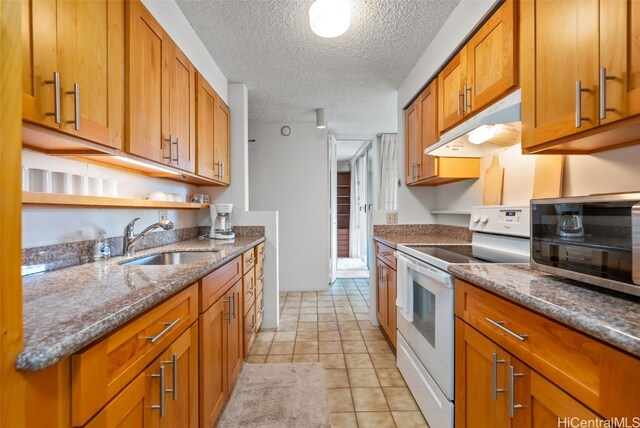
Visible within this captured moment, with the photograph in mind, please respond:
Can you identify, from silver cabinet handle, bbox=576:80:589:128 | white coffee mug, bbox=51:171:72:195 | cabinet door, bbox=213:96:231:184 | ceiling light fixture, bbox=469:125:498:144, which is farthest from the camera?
cabinet door, bbox=213:96:231:184

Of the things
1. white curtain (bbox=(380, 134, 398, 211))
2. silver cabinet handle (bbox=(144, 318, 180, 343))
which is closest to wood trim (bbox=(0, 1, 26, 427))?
silver cabinet handle (bbox=(144, 318, 180, 343))

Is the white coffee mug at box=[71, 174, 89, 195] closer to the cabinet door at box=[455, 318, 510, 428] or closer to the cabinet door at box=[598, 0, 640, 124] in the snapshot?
the cabinet door at box=[455, 318, 510, 428]

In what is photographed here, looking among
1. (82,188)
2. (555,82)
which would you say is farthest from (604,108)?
(82,188)

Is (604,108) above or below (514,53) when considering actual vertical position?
below

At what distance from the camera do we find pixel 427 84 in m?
2.32

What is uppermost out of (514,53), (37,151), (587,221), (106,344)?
(514,53)

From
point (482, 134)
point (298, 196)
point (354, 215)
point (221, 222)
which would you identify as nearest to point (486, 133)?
point (482, 134)

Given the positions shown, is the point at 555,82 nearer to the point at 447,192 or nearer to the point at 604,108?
the point at 604,108

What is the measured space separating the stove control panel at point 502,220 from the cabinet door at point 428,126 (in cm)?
55

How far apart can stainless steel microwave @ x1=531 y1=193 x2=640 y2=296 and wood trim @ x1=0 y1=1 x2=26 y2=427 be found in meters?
1.29

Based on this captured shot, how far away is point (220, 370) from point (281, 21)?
2.19 m

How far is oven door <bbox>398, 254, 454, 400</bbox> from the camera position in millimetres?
1311

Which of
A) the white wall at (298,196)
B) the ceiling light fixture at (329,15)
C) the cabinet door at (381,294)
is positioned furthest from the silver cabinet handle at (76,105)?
the white wall at (298,196)

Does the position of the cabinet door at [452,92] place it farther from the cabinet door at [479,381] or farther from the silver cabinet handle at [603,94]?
the cabinet door at [479,381]
